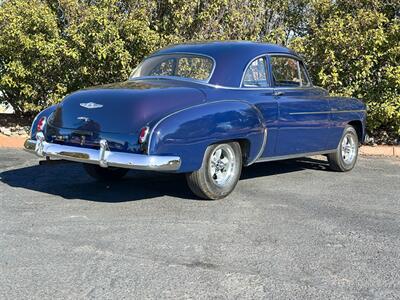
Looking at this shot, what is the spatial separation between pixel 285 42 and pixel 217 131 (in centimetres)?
614

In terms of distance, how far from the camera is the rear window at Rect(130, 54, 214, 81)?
21.2ft

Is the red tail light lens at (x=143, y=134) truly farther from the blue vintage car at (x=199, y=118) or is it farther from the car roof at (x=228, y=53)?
the car roof at (x=228, y=53)

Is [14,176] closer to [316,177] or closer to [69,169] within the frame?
[69,169]

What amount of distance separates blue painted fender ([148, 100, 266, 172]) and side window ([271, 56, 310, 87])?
38.3 inches

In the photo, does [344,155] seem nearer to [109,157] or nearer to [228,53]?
[228,53]

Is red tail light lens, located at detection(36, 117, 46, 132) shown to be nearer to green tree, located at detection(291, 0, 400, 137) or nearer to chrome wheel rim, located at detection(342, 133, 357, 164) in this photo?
chrome wheel rim, located at detection(342, 133, 357, 164)

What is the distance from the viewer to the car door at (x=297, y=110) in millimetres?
6812

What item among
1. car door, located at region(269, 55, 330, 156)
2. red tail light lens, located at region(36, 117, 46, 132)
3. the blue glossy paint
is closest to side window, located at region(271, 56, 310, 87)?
car door, located at region(269, 55, 330, 156)

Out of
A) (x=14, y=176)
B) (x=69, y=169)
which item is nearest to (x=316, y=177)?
(x=69, y=169)

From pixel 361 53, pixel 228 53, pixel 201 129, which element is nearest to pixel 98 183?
pixel 201 129

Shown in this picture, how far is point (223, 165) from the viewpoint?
616cm

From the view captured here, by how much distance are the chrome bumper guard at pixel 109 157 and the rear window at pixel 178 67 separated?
1.37m

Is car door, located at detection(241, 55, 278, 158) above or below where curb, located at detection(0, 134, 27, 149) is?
above

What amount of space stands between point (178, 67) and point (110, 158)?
5.66 ft
